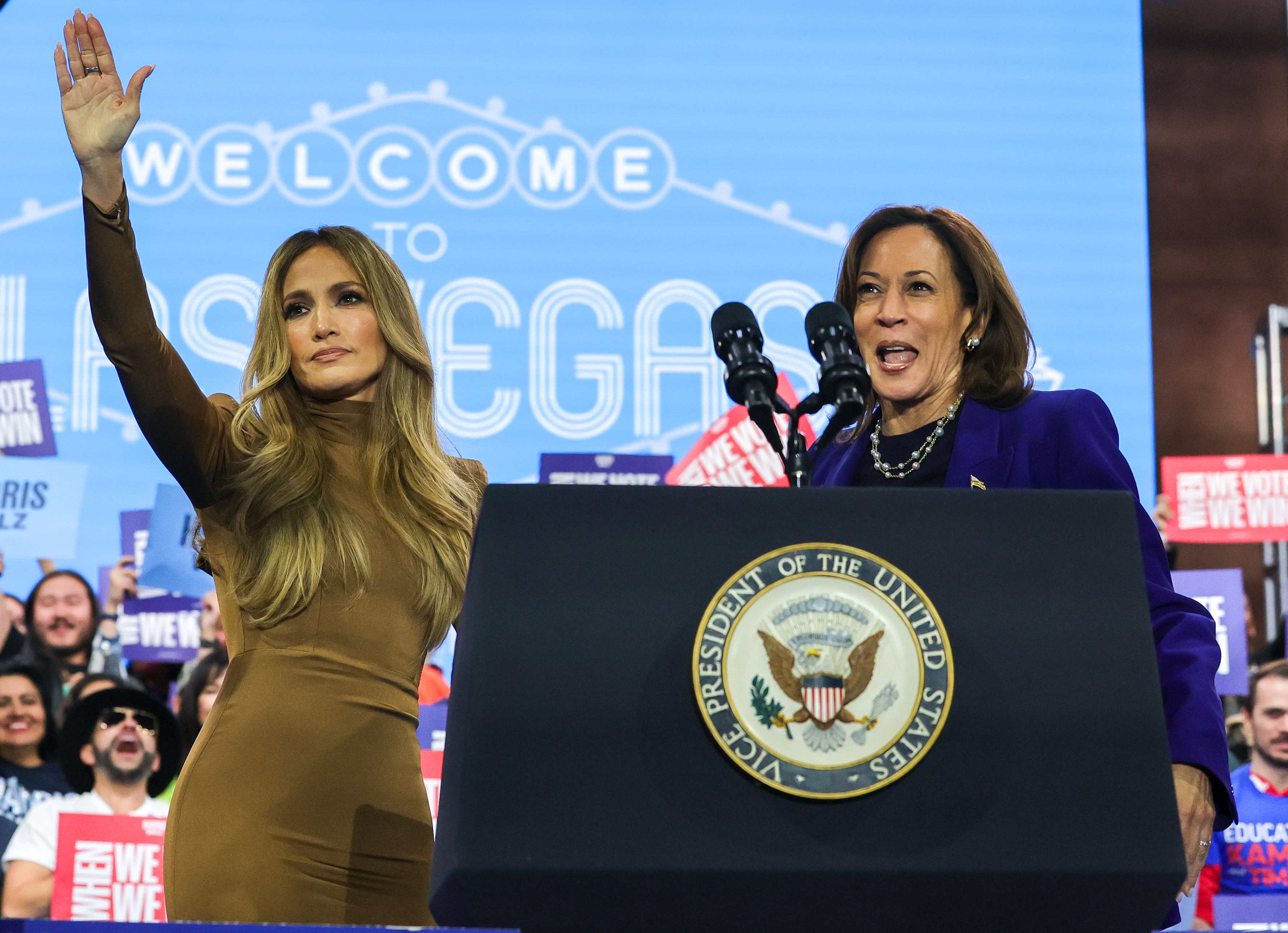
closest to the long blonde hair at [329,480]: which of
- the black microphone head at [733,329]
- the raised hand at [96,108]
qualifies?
the raised hand at [96,108]

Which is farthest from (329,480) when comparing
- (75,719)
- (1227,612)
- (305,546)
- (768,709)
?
(1227,612)

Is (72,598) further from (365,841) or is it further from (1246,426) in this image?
(1246,426)

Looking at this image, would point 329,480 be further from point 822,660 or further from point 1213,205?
point 1213,205

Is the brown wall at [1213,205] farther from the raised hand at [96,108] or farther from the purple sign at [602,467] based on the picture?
the raised hand at [96,108]

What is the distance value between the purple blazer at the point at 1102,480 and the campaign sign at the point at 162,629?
10.5 feet

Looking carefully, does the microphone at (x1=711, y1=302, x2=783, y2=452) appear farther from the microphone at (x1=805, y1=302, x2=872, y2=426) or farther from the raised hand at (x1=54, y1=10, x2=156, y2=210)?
the raised hand at (x1=54, y1=10, x2=156, y2=210)

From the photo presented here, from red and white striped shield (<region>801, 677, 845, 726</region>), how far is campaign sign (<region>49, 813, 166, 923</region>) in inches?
134

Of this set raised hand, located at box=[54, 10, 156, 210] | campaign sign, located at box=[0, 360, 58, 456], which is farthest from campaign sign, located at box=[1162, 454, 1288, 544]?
raised hand, located at box=[54, 10, 156, 210]

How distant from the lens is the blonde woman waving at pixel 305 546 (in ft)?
4.63

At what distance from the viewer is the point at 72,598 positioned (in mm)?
4332

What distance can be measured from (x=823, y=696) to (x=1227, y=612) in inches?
161

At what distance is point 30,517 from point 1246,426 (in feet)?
15.4

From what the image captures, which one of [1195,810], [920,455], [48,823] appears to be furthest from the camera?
[48,823]

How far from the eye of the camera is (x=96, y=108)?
1305 millimetres
